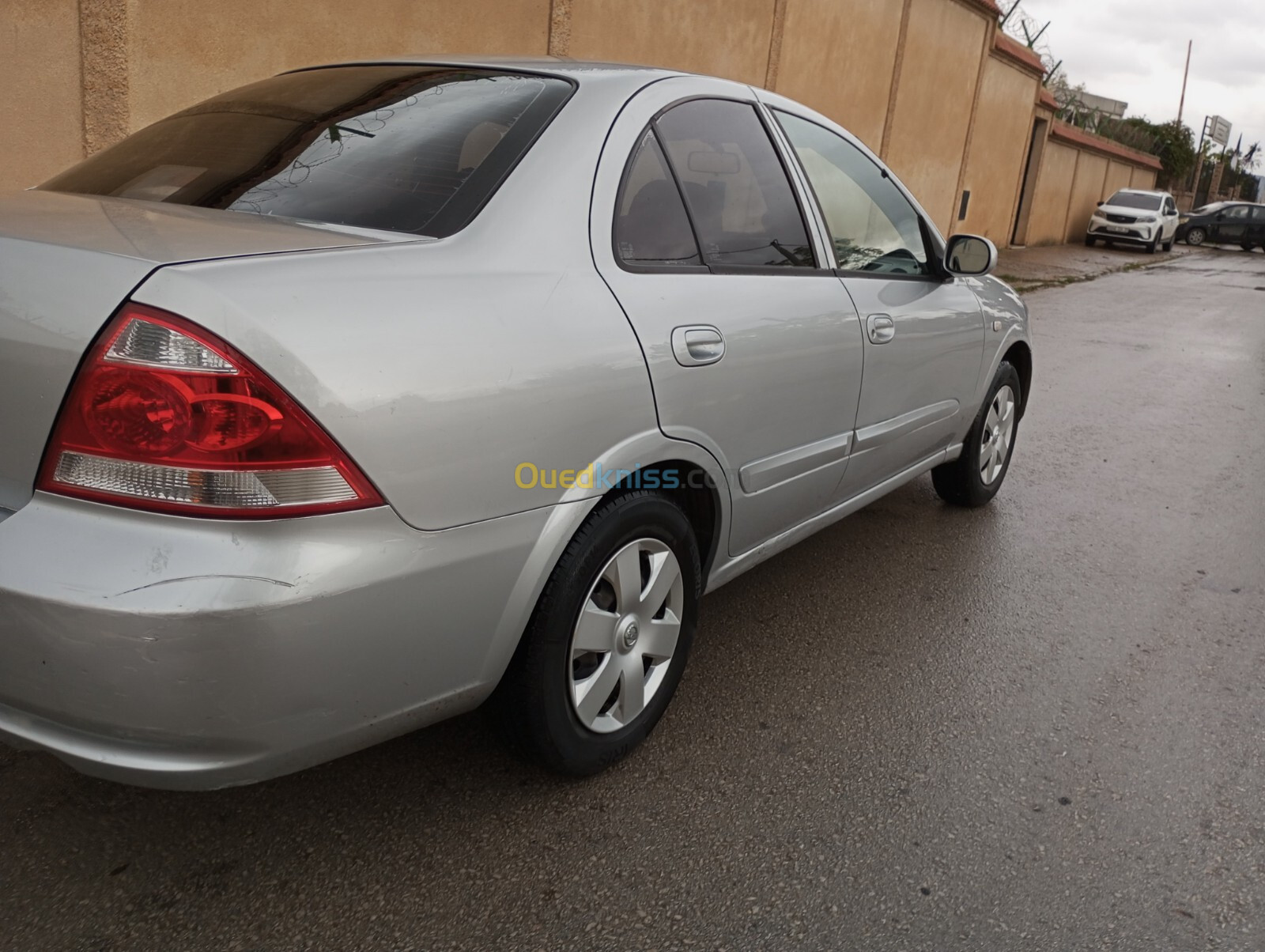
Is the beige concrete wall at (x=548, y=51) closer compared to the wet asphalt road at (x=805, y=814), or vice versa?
the wet asphalt road at (x=805, y=814)

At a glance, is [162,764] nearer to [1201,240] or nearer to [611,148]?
[611,148]

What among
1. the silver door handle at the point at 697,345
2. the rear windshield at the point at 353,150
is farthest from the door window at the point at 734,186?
the rear windshield at the point at 353,150

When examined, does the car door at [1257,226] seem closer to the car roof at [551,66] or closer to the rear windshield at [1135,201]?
the rear windshield at [1135,201]

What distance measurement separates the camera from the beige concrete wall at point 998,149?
63.6 feet

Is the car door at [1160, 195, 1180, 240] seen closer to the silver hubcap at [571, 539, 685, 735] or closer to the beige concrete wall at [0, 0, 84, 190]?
the beige concrete wall at [0, 0, 84, 190]

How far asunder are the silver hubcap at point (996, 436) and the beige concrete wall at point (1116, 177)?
30.2 meters

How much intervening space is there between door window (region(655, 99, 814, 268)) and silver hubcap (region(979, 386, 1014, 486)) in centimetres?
189

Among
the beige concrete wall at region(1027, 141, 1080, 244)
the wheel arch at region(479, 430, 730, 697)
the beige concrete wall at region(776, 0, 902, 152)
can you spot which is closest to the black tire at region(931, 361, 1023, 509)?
the wheel arch at region(479, 430, 730, 697)

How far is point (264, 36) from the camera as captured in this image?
6.29m

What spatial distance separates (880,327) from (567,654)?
162 cm

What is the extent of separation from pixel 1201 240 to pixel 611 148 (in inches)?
1460

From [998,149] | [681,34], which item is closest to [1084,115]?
[998,149]

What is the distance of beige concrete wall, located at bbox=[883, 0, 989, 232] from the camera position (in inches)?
610

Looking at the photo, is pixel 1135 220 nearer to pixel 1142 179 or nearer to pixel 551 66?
pixel 1142 179
